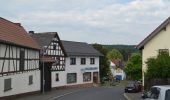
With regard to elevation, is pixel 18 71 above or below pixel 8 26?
below

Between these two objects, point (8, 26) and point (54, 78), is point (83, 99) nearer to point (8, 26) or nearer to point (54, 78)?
point (8, 26)

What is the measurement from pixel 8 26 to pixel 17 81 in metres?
5.66

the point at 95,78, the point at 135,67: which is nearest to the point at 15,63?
the point at 95,78

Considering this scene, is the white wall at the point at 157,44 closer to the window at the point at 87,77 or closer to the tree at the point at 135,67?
the window at the point at 87,77

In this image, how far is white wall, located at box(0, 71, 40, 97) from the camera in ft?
118

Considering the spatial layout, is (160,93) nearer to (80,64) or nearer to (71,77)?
(71,77)

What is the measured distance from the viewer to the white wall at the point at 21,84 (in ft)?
118

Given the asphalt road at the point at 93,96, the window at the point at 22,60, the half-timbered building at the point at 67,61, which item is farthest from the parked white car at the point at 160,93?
the half-timbered building at the point at 67,61

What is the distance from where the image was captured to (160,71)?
116 ft

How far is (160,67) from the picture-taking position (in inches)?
1380

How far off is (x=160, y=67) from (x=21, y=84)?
14.4 meters

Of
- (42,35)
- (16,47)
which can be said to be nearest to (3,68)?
(16,47)

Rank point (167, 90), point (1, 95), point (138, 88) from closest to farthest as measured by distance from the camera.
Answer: point (167, 90) < point (1, 95) < point (138, 88)

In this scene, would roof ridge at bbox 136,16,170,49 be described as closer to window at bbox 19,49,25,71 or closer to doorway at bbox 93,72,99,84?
window at bbox 19,49,25,71
